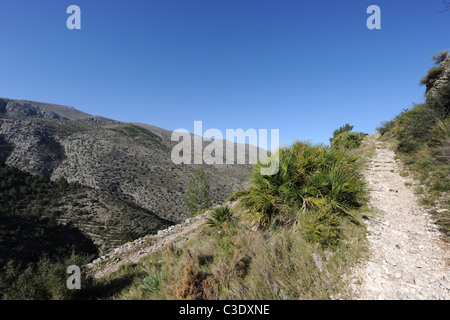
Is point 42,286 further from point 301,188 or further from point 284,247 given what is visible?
point 301,188

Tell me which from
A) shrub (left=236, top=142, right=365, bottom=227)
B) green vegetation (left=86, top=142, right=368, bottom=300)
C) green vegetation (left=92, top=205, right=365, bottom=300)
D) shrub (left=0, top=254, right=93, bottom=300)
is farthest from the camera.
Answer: shrub (left=236, top=142, right=365, bottom=227)

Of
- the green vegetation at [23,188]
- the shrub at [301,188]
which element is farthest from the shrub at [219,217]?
the green vegetation at [23,188]

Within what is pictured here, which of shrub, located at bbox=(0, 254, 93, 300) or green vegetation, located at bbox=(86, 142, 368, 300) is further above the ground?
green vegetation, located at bbox=(86, 142, 368, 300)

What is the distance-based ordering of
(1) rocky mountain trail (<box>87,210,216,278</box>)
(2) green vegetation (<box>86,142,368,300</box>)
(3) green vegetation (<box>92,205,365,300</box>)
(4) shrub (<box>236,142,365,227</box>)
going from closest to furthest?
(3) green vegetation (<box>92,205,365,300</box>) → (2) green vegetation (<box>86,142,368,300</box>) → (4) shrub (<box>236,142,365,227</box>) → (1) rocky mountain trail (<box>87,210,216,278</box>)

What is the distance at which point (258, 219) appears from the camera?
546 centimetres

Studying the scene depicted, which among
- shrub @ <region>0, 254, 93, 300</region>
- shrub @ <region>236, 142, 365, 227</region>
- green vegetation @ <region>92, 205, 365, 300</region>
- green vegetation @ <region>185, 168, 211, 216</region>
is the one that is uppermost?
shrub @ <region>236, 142, 365, 227</region>

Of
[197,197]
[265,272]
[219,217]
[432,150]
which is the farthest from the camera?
[197,197]

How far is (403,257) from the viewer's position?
3.52m

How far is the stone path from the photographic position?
2838 mm

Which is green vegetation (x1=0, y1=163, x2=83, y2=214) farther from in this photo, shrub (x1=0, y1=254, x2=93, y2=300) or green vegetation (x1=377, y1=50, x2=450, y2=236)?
→ green vegetation (x1=377, y1=50, x2=450, y2=236)

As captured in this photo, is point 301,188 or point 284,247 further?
point 301,188

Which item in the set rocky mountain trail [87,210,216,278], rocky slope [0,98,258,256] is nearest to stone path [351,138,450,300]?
rocky mountain trail [87,210,216,278]

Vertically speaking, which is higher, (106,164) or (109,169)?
(106,164)

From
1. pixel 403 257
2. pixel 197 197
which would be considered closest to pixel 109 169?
pixel 197 197
